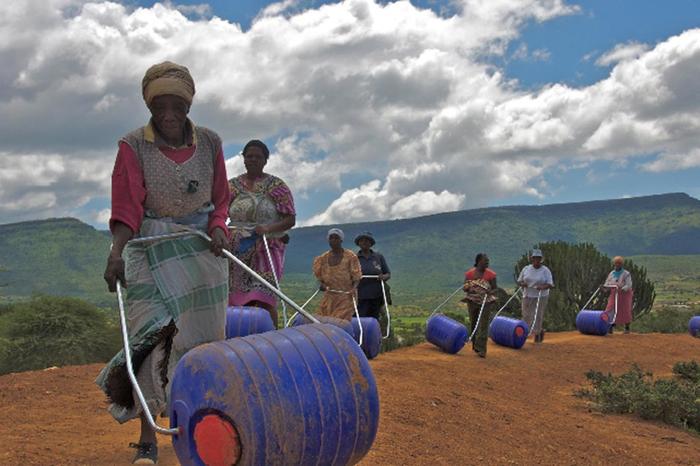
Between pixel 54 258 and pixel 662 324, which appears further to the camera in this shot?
pixel 54 258

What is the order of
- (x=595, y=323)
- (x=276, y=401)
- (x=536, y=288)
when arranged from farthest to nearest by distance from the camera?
(x=595, y=323) → (x=536, y=288) → (x=276, y=401)

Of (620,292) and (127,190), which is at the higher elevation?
(127,190)

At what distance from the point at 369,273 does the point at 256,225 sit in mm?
4692

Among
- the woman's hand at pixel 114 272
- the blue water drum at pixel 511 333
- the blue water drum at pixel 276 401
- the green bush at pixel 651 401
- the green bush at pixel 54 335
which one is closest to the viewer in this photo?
the blue water drum at pixel 276 401

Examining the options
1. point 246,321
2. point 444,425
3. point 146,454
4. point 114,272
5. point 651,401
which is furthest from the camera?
point 651,401

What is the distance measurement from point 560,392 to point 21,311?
10964 millimetres

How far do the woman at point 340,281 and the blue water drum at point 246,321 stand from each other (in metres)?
2.52

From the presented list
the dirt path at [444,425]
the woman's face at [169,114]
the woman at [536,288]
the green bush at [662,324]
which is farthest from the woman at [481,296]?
the green bush at [662,324]

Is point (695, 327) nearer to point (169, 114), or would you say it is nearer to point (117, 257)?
point (169, 114)

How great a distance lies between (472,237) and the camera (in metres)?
181

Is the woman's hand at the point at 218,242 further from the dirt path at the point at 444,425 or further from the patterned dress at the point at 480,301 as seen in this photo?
the patterned dress at the point at 480,301

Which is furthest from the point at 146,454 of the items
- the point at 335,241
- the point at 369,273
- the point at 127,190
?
the point at 369,273

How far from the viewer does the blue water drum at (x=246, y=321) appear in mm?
5973

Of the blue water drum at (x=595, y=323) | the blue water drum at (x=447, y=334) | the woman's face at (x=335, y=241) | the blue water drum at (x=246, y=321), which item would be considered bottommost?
the blue water drum at (x=595, y=323)
